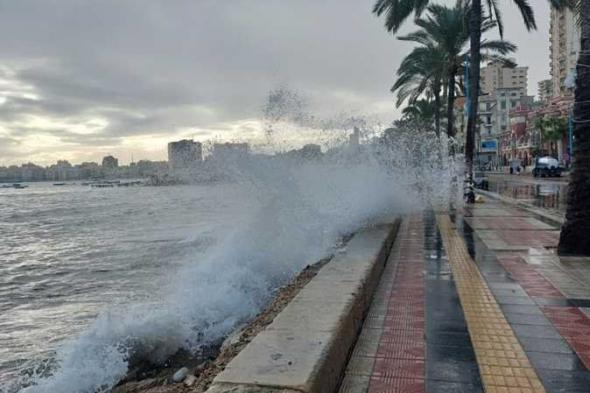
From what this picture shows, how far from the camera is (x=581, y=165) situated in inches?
342

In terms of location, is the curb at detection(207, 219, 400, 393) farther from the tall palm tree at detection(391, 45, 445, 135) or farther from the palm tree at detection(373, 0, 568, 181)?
the tall palm tree at detection(391, 45, 445, 135)

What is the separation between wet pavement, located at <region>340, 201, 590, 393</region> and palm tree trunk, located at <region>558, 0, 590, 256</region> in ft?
1.58

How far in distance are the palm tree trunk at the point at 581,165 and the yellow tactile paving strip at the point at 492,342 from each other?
2.22 m

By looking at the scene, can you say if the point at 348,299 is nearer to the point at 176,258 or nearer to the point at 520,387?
the point at 520,387

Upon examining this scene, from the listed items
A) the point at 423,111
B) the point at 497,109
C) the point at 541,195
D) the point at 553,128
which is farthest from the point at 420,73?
the point at 497,109

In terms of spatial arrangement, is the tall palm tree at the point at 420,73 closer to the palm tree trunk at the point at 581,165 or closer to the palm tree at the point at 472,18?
the palm tree at the point at 472,18

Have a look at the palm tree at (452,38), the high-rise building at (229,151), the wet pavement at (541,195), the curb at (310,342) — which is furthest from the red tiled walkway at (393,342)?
the palm tree at (452,38)

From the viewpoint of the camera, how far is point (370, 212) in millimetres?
13875

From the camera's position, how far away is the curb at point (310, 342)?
3139mm

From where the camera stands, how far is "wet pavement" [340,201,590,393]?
3.89 m

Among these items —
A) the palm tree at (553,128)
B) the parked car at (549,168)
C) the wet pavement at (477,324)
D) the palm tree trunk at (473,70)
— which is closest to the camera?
the wet pavement at (477,324)

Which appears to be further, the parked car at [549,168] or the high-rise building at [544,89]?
the high-rise building at [544,89]

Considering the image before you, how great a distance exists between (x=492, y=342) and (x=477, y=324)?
503 mm

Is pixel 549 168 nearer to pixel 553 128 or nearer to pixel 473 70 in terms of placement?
pixel 553 128
